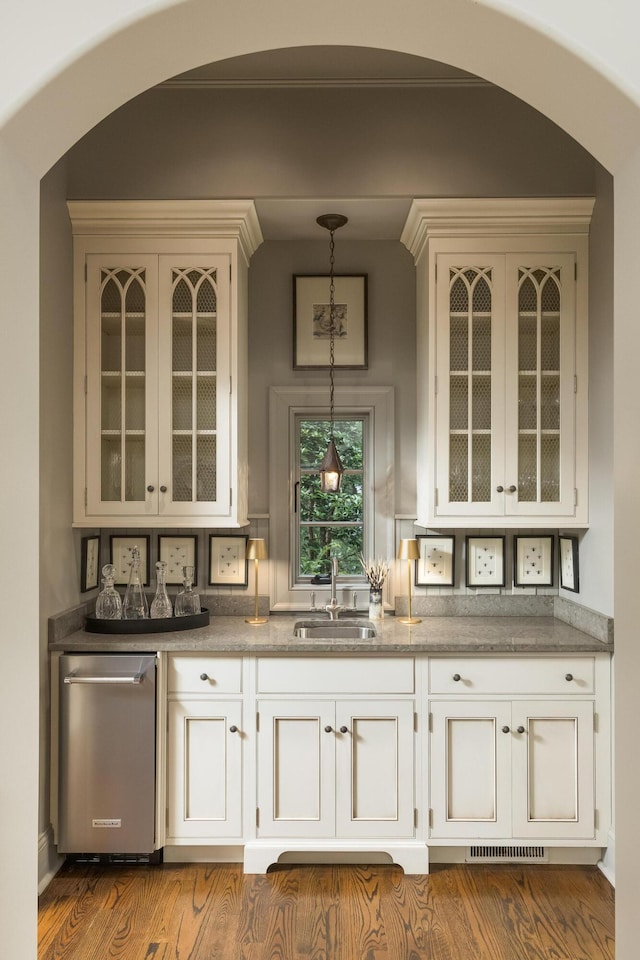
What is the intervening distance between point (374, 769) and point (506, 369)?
1.68m

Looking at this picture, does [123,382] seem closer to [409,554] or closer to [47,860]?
[409,554]

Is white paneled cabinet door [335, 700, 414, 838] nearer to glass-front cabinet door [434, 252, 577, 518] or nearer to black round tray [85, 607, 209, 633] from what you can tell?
black round tray [85, 607, 209, 633]

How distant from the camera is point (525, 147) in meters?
3.06

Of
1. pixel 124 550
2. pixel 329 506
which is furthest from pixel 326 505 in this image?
pixel 124 550

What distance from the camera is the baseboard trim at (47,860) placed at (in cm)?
270

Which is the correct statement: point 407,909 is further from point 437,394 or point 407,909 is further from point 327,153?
point 327,153

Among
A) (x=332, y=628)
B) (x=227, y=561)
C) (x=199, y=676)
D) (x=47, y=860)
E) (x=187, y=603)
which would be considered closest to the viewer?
(x=47, y=860)

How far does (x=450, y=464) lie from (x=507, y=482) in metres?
0.24

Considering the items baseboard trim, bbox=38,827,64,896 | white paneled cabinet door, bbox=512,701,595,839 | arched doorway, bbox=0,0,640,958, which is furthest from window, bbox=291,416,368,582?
arched doorway, bbox=0,0,640,958

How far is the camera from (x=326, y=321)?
11.5 feet

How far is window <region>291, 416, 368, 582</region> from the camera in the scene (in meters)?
3.54

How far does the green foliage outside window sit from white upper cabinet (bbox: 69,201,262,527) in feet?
1.62

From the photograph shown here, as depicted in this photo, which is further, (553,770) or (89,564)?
(89,564)

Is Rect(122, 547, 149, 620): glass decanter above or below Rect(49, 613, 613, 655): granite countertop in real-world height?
above
